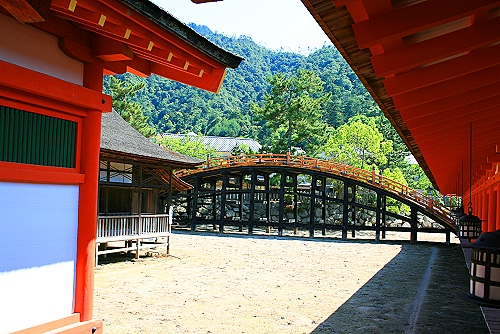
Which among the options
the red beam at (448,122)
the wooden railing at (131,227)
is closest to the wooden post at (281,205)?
the wooden railing at (131,227)

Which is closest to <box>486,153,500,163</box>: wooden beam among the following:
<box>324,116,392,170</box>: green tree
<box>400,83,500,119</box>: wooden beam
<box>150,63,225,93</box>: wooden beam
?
<box>400,83,500,119</box>: wooden beam

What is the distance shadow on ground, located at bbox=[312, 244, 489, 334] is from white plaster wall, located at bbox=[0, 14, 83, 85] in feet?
18.6

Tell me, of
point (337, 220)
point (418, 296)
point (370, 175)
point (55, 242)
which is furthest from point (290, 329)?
point (337, 220)

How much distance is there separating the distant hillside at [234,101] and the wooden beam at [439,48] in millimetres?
60064

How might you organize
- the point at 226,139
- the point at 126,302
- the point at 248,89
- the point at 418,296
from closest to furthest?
1. the point at 126,302
2. the point at 418,296
3. the point at 226,139
4. the point at 248,89

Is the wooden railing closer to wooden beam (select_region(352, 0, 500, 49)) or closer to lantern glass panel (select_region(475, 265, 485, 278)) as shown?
lantern glass panel (select_region(475, 265, 485, 278))

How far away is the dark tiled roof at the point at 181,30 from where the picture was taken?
355cm

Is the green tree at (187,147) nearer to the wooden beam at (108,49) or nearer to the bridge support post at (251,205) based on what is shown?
the bridge support post at (251,205)

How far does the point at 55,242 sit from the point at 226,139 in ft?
197

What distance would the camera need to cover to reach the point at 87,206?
415 cm

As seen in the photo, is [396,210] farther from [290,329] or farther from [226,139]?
[226,139]

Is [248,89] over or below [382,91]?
over

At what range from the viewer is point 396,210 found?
108 feet

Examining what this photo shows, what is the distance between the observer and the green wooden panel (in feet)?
11.5
